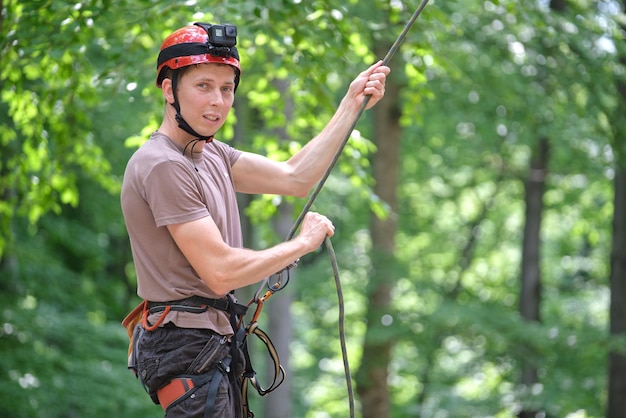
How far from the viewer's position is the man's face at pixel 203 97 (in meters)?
Answer: 2.96

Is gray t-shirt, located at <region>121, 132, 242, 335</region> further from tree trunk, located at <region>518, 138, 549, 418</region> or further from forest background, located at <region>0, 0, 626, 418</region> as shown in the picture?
tree trunk, located at <region>518, 138, 549, 418</region>

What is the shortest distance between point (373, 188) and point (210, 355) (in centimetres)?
739

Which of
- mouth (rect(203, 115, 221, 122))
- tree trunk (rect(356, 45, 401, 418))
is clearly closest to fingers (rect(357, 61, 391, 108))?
mouth (rect(203, 115, 221, 122))

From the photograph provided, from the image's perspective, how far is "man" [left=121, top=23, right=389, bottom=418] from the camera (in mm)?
2779

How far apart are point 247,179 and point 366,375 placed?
674cm

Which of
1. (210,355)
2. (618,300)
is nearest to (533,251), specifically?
(618,300)

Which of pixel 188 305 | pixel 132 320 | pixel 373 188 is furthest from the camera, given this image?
pixel 373 188

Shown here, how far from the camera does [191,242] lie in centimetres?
276

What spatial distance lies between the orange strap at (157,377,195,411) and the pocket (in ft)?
0.12

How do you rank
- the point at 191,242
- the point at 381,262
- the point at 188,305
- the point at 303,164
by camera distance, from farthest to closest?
the point at 381,262 → the point at 303,164 → the point at 188,305 → the point at 191,242

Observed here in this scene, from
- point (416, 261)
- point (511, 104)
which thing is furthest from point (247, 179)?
point (416, 261)

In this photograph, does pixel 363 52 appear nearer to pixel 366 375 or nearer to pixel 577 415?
pixel 366 375

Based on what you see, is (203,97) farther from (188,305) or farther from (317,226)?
(188,305)

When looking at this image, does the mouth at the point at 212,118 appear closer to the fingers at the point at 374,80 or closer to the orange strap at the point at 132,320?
the fingers at the point at 374,80
